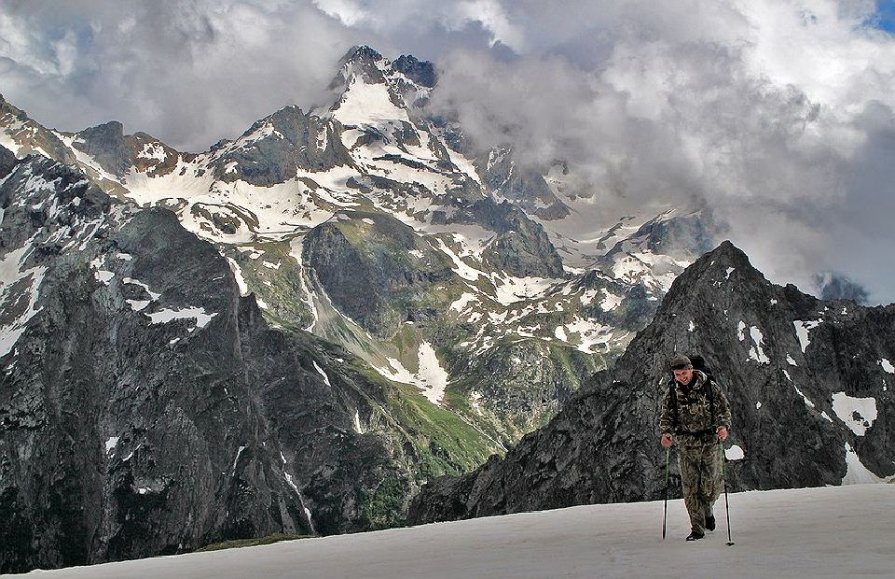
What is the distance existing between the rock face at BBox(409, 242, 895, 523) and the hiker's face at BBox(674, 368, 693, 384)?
114 meters

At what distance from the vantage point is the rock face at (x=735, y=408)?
470 ft

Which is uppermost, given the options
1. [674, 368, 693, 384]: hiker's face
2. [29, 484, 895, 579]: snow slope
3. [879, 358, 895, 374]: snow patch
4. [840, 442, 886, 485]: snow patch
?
[879, 358, 895, 374]: snow patch

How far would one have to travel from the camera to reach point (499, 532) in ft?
71.8

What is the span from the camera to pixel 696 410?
1797 cm

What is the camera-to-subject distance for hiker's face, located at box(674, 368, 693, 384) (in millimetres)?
17938

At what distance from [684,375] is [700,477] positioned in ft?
6.90

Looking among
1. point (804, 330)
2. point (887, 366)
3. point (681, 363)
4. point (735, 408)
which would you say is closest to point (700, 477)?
point (681, 363)

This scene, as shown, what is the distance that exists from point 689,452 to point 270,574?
8895 mm

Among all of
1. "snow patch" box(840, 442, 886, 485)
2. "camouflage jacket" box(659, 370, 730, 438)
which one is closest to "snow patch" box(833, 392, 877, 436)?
"snow patch" box(840, 442, 886, 485)

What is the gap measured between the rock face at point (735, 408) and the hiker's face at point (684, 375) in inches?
4506

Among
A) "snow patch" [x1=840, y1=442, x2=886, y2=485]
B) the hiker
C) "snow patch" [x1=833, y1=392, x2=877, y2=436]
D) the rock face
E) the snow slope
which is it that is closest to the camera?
the snow slope

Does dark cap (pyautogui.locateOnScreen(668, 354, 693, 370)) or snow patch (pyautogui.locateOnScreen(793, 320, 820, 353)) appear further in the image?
snow patch (pyautogui.locateOnScreen(793, 320, 820, 353))

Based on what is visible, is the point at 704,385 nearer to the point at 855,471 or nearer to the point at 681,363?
the point at 681,363

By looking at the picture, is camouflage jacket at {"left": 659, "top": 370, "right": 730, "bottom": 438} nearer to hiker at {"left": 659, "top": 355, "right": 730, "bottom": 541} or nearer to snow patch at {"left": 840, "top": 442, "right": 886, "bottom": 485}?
hiker at {"left": 659, "top": 355, "right": 730, "bottom": 541}
